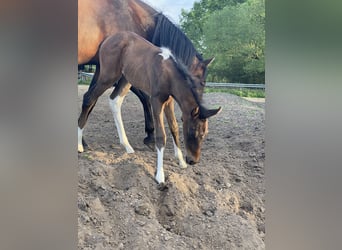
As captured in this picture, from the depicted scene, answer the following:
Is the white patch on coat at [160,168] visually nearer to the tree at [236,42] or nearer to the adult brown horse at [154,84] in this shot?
the adult brown horse at [154,84]

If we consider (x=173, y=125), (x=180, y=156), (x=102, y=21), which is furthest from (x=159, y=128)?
(x=102, y=21)

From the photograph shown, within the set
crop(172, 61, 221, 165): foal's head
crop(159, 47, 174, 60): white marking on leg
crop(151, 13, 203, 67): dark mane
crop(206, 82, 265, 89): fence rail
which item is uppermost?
crop(151, 13, 203, 67): dark mane

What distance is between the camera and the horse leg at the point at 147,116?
2791 mm

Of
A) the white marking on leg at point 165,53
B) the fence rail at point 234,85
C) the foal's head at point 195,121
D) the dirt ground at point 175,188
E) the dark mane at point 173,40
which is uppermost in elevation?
the dark mane at point 173,40

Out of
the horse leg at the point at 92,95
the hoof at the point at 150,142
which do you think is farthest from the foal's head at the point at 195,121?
the horse leg at the point at 92,95

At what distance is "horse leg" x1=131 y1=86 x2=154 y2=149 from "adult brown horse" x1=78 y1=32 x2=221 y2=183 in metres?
0.03

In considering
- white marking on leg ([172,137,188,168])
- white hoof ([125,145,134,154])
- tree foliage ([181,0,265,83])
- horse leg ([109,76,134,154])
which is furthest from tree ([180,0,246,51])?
white hoof ([125,145,134,154])

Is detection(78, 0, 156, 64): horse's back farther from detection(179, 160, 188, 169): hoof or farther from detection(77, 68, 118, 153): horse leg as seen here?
detection(179, 160, 188, 169): hoof

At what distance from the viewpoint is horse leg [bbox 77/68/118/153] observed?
2.79 metres

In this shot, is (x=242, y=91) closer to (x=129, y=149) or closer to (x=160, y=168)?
(x=160, y=168)

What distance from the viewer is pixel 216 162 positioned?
275cm
